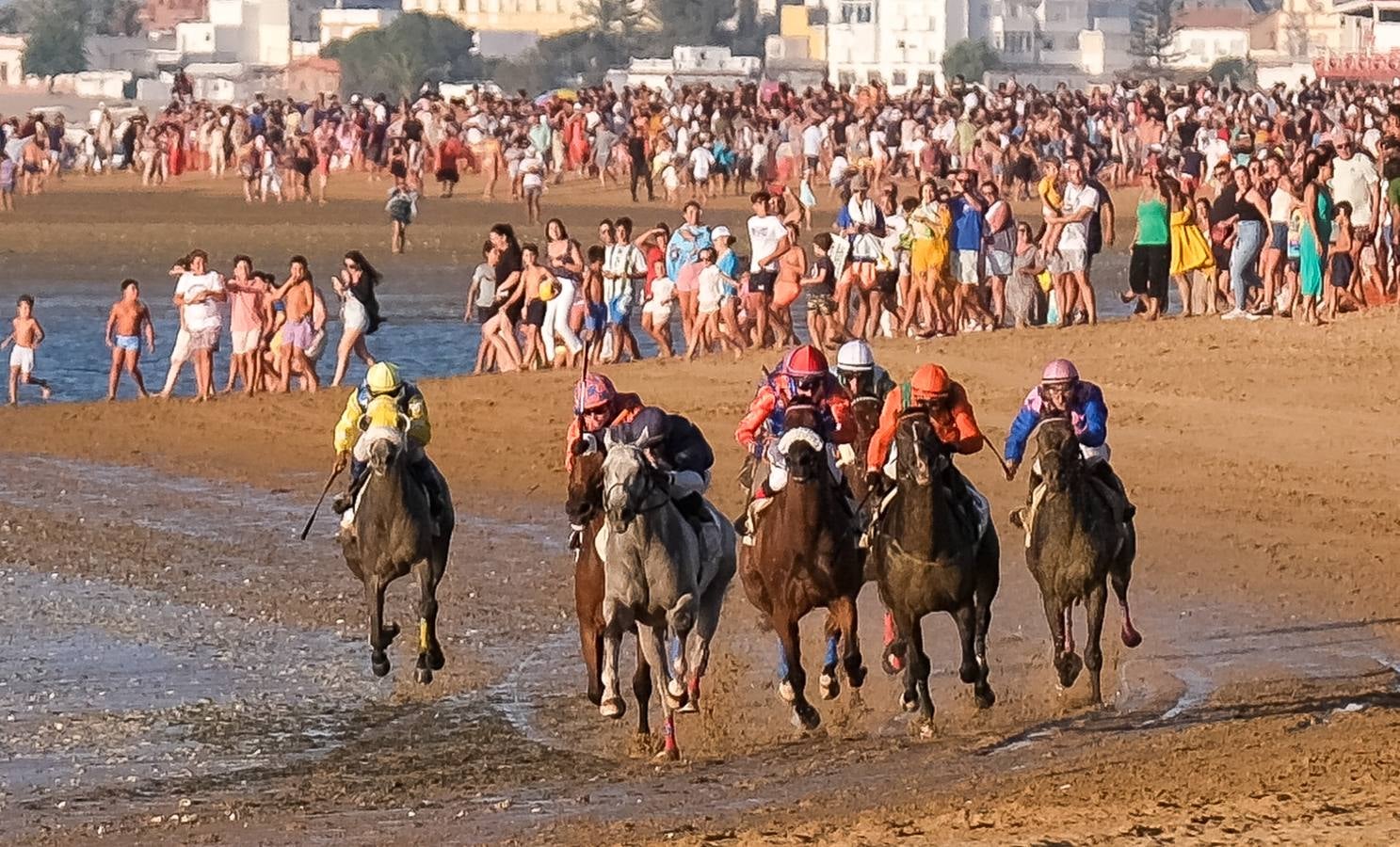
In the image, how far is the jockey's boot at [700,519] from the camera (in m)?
12.0

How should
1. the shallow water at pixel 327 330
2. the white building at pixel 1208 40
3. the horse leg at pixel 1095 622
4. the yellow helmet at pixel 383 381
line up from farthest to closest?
the white building at pixel 1208 40 < the shallow water at pixel 327 330 < the yellow helmet at pixel 383 381 < the horse leg at pixel 1095 622

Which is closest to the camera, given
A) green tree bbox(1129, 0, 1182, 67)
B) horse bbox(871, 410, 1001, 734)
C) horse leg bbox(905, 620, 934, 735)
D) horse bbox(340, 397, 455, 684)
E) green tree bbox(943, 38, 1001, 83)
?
horse bbox(871, 410, 1001, 734)

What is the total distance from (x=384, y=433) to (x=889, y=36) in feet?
484

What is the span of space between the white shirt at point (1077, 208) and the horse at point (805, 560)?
13.5 m

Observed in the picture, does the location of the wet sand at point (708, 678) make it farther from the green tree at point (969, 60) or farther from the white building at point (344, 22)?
the white building at point (344, 22)

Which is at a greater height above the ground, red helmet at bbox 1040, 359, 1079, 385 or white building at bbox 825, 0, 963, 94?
white building at bbox 825, 0, 963, 94

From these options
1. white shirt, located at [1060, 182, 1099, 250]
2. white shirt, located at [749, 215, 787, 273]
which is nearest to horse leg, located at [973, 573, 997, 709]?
white shirt, located at [749, 215, 787, 273]

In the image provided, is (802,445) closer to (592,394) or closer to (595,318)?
(592,394)

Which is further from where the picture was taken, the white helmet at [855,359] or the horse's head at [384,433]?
the white helmet at [855,359]

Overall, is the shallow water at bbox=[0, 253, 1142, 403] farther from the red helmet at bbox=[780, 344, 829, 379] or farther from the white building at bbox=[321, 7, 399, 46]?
the white building at bbox=[321, 7, 399, 46]

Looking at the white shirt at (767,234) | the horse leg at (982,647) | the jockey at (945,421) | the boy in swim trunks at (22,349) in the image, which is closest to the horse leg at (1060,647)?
the horse leg at (982,647)

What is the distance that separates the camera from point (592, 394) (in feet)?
39.5

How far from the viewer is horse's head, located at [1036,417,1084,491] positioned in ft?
40.0

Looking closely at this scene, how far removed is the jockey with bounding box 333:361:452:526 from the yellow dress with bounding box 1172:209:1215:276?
13.1 m
